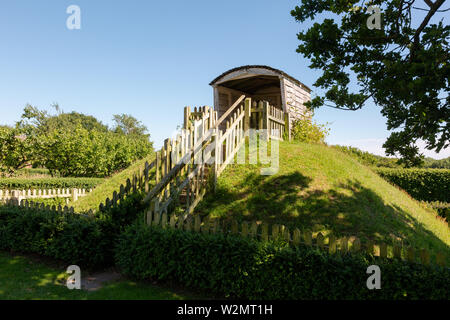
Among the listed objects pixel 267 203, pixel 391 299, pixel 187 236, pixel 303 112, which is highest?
pixel 303 112

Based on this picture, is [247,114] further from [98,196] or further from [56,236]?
[56,236]

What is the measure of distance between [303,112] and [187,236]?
→ 11.6 metres

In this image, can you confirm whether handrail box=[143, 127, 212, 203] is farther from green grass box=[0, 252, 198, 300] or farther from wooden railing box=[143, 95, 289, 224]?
green grass box=[0, 252, 198, 300]

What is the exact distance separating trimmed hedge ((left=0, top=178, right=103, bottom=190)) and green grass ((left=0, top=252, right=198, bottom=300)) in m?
14.0

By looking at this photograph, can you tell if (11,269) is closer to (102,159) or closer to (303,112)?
(303,112)

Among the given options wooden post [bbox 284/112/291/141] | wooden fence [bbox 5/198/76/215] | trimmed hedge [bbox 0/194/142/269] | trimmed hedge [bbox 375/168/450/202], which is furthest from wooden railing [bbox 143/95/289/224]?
trimmed hedge [bbox 375/168/450/202]

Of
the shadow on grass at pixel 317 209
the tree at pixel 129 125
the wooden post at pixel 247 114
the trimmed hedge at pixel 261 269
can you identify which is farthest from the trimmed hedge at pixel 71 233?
the tree at pixel 129 125

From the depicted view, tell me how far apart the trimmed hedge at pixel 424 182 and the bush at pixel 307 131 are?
657cm

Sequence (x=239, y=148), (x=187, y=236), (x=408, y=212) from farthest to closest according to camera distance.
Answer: (x=239, y=148) → (x=408, y=212) → (x=187, y=236)

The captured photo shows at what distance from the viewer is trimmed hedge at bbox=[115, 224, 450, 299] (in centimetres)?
415

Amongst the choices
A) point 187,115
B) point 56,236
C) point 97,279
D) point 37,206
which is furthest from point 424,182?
point 37,206

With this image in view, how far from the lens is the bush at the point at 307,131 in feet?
45.2
